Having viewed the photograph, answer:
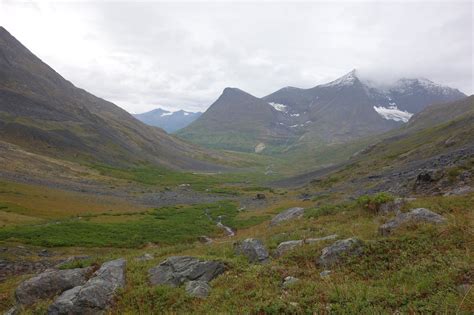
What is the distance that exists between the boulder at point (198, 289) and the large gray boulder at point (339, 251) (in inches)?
196

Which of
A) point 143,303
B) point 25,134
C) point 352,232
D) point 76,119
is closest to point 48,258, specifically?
point 143,303

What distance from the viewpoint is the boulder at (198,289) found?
43.6ft

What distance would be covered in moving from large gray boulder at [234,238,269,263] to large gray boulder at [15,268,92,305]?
804cm

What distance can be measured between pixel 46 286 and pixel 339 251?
44.5 ft

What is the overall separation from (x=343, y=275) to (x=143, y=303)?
794cm

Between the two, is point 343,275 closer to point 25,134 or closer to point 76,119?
point 25,134

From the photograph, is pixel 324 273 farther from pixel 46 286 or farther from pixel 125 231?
pixel 125 231

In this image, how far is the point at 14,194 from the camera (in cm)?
6481

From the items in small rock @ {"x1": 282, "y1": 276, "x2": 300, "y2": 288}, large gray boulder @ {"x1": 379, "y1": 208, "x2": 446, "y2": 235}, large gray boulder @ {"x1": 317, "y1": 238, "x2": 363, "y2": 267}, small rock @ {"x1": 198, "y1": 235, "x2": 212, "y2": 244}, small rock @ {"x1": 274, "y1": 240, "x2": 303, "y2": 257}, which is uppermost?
large gray boulder @ {"x1": 379, "y1": 208, "x2": 446, "y2": 235}

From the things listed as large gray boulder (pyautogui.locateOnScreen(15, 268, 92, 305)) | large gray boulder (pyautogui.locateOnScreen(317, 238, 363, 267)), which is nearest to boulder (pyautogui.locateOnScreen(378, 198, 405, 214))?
large gray boulder (pyautogui.locateOnScreen(317, 238, 363, 267))

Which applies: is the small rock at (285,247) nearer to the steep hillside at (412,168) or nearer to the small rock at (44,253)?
the steep hillside at (412,168)

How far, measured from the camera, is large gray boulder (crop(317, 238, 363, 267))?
14.4 m

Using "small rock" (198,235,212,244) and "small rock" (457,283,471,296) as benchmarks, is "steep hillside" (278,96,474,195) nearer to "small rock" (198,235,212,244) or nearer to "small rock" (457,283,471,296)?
"small rock" (198,235,212,244)

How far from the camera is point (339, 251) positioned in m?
14.7
